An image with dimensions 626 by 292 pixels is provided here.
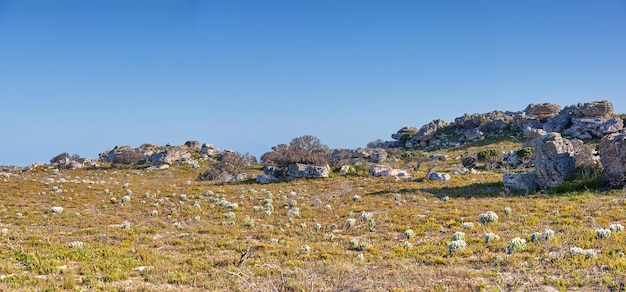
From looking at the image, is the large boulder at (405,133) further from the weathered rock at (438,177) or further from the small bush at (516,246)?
the small bush at (516,246)

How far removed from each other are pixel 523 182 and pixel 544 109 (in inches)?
2107

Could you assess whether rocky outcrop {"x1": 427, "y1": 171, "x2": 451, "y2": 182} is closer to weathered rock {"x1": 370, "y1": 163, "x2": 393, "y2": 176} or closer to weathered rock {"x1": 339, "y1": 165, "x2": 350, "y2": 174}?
weathered rock {"x1": 370, "y1": 163, "x2": 393, "y2": 176}

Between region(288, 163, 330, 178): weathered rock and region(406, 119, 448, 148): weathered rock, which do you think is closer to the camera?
region(288, 163, 330, 178): weathered rock

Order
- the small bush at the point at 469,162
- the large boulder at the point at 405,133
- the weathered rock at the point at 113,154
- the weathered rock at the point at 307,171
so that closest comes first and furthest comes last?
the weathered rock at the point at 307,171 → the small bush at the point at 469,162 → the weathered rock at the point at 113,154 → the large boulder at the point at 405,133

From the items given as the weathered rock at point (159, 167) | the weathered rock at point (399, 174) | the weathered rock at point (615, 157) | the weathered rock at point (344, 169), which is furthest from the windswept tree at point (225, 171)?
the weathered rock at point (615, 157)

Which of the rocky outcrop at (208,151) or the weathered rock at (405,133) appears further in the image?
the weathered rock at (405,133)

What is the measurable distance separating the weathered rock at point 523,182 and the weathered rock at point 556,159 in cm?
30

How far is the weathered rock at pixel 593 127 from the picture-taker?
4597 cm

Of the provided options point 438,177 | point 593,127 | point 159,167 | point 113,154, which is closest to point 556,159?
point 438,177

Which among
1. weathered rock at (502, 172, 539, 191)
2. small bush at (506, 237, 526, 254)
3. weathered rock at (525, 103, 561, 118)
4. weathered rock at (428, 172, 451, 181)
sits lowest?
small bush at (506, 237, 526, 254)

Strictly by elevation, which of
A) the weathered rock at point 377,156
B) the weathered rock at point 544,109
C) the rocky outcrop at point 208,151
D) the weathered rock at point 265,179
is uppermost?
the weathered rock at point 544,109

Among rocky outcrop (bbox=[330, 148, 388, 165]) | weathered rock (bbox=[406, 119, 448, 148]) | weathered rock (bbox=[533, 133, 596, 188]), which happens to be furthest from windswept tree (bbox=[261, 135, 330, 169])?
weathered rock (bbox=[406, 119, 448, 148])

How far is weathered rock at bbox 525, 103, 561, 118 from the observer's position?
66.5m

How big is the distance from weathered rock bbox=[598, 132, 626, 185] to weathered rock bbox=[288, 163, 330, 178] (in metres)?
21.3
